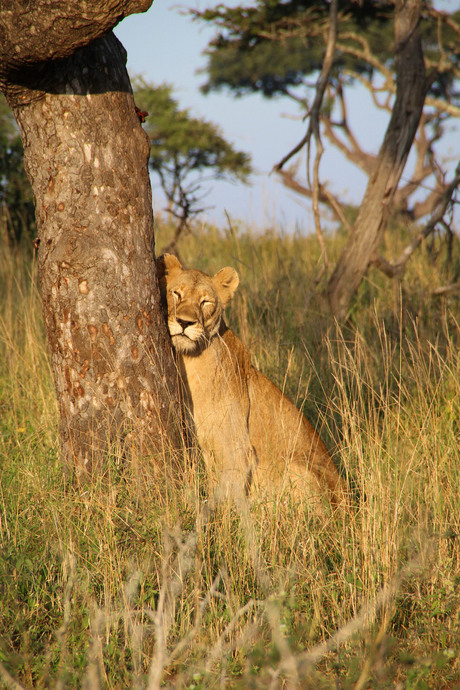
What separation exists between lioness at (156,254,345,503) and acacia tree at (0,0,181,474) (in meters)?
0.38

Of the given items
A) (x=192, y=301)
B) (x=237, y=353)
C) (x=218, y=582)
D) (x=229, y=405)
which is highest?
(x=192, y=301)

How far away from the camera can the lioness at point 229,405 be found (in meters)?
3.81

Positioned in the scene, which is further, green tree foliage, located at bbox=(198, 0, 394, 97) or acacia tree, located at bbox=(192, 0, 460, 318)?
green tree foliage, located at bbox=(198, 0, 394, 97)

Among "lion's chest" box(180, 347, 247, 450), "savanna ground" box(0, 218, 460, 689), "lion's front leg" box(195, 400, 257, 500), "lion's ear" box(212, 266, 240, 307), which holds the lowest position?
"savanna ground" box(0, 218, 460, 689)

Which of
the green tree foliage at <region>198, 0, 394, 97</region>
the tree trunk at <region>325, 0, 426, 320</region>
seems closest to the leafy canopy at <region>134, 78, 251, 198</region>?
the green tree foliage at <region>198, 0, 394, 97</region>

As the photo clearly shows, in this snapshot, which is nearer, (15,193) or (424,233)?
(424,233)

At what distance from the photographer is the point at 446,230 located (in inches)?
294

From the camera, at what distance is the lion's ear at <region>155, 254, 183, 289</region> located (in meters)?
4.15

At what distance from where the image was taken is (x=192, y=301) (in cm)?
396

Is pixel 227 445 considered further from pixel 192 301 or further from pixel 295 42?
pixel 295 42

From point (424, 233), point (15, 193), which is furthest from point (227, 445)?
point (15, 193)

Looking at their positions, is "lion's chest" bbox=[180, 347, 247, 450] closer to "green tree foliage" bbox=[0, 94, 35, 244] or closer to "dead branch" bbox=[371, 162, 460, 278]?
"dead branch" bbox=[371, 162, 460, 278]

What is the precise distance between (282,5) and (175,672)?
10.3m

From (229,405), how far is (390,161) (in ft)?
12.8
